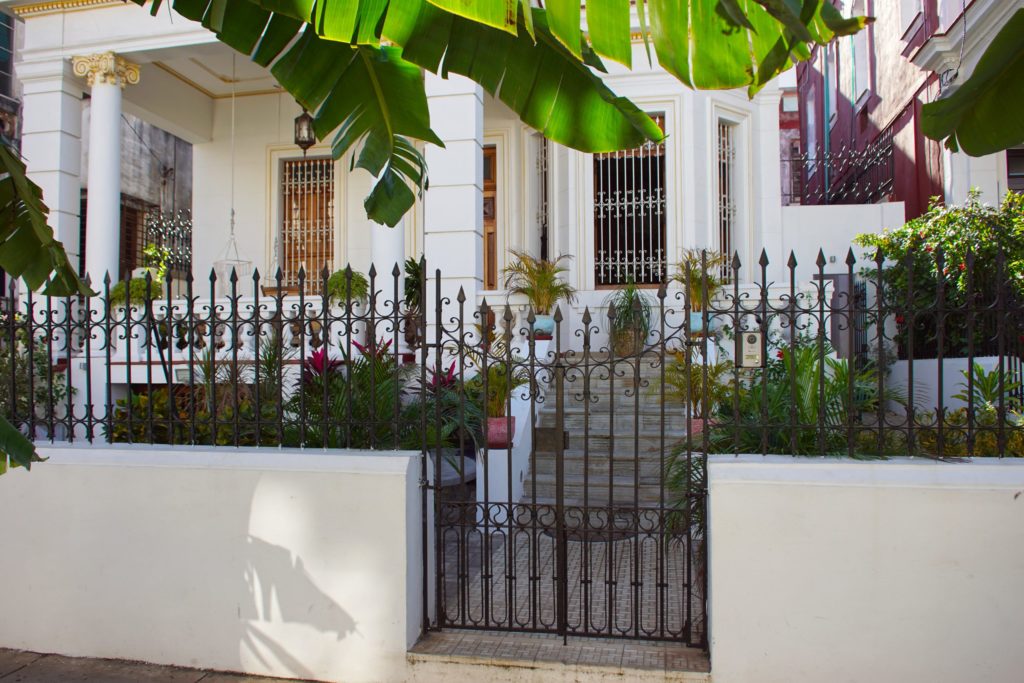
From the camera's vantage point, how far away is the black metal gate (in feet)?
14.0

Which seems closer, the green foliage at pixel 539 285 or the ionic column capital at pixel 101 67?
the green foliage at pixel 539 285

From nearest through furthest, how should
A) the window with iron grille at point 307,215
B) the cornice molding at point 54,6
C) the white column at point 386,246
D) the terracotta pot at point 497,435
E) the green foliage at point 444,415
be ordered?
1. the green foliage at point 444,415
2. the terracotta pot at point 497,435
3. the white column at point 386,246
4. the cornice molding at point 54,6
5. the window with iron grille at point 307,215

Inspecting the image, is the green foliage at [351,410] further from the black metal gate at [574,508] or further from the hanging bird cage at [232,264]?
the hanging bird cage at [232,264]

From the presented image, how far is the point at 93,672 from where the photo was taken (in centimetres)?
449

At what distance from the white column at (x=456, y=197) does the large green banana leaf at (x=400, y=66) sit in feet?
14.3

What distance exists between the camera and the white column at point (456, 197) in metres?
8.39

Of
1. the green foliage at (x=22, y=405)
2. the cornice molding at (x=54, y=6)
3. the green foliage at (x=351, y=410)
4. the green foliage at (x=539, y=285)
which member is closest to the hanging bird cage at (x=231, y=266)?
the green foliage at (x=22, y=405)

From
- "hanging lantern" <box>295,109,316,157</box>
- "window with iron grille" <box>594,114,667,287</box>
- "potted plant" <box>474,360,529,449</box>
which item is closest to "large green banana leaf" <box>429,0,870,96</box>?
"potted plant" <box>474,360,529,449</box>

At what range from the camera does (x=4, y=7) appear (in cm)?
1048

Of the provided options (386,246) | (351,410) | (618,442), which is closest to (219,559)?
(351,410)

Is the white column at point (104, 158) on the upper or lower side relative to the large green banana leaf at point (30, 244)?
upper

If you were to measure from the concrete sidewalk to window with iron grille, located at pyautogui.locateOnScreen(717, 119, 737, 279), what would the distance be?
924cm

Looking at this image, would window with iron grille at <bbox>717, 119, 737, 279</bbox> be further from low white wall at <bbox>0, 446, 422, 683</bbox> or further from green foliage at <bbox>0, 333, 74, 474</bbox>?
green foliage at <bbox>0, 333, 74, 474</bbox>

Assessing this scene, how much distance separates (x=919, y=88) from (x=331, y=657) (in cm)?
1251
